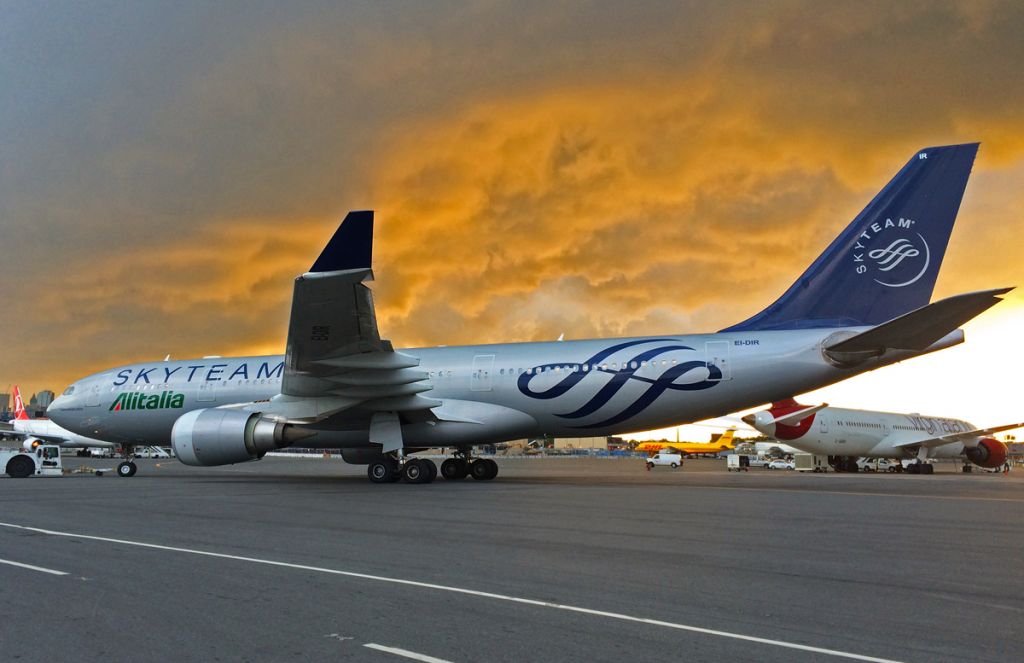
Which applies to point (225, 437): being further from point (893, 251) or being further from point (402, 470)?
point (893, 251)

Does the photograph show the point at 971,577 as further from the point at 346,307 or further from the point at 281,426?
the point at 281,426

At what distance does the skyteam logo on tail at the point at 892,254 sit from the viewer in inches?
821

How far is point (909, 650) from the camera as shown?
4.65 metres

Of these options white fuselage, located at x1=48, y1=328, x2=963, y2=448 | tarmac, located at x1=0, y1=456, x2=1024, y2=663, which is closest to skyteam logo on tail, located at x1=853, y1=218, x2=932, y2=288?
white fuselage, located at x1=48, y1=328, x2=963, y2=448

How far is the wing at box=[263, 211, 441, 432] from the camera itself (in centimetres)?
1594

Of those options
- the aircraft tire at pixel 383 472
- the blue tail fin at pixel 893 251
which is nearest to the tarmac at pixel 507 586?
the blue tail fin at pixel 893 251

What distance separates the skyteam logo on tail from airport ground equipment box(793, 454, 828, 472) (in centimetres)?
2422

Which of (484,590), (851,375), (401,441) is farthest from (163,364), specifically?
(484,590)

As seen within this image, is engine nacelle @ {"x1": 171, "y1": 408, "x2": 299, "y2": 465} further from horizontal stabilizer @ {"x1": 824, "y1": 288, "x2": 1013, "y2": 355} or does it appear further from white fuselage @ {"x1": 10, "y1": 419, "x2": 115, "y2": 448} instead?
white fuselage @ {"x1": 10, "y1": 419, "x2": 115, "y2": 448}

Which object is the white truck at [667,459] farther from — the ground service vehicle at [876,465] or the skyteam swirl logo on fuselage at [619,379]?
the skyteam swirl logo on fuselage at [619,379]

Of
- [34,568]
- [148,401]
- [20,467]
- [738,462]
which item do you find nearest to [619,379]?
[34,568]

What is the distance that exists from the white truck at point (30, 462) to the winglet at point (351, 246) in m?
19.4

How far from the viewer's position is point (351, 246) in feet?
51.7

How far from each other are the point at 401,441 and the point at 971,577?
16.2 meters
